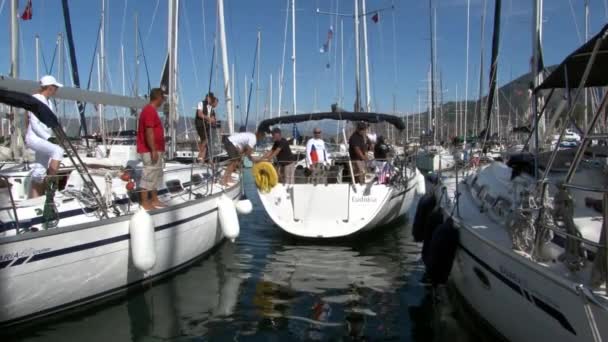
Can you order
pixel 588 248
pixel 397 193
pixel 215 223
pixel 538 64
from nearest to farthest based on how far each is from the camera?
pixel 588 248 → pixel 538 64 → pixel 215 223 → pixel 397 193

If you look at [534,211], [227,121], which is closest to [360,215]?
[227,121]

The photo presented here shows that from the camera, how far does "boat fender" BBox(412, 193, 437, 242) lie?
7877 millimetres

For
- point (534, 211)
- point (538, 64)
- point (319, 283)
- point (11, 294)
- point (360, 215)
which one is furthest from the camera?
point (360, 215)

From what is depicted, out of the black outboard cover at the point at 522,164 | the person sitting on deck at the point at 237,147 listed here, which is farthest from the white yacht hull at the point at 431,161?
the black outboard cover at the point at 522,164

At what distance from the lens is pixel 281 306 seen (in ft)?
20.7

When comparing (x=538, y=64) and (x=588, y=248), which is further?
(x=538, y=64)

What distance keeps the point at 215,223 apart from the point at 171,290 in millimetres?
1905

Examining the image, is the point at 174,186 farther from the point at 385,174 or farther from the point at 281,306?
the point at 385,174

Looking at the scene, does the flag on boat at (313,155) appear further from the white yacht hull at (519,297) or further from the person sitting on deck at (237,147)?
the white yacht hull at (519,297)

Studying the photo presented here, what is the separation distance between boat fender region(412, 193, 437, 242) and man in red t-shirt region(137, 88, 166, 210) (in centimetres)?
363

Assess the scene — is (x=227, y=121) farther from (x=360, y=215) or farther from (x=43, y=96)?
(x=43, y=96)

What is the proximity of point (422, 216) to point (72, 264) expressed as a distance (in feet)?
15.8

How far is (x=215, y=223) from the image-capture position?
28.3ft

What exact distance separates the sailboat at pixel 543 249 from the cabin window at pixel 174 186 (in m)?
4.25
